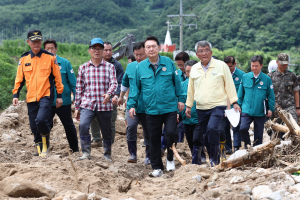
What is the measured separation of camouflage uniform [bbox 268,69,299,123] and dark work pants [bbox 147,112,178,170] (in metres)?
2.80

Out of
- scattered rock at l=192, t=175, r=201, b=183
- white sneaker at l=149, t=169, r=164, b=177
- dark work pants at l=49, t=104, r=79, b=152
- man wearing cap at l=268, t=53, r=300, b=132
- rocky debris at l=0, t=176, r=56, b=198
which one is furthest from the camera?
man wearing cap at l=268, t=53, r=300, b=132

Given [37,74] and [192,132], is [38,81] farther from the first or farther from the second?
[192,132]

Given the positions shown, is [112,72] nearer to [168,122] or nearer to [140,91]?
[140,91]

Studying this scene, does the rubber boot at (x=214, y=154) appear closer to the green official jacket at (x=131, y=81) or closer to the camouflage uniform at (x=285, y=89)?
the green official jacket at (x=131, y=81)

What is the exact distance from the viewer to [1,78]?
14789mm

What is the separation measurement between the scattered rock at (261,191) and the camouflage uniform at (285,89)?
3854 millimetres

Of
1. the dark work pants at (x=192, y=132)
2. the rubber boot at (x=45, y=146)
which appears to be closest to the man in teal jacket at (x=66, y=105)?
the rubber boot at (x=45, y=146)

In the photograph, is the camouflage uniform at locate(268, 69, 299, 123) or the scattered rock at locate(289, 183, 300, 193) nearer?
the scattered rock at locate(289, 183, 300, 193)

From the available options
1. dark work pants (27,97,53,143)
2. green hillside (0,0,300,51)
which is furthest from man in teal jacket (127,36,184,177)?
green hillside (0,0,300,51)

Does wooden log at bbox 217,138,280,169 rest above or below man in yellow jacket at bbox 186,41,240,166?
below

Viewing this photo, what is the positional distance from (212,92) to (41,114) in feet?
8.58

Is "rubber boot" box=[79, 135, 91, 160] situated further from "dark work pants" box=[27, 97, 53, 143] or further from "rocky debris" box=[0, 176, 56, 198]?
"rocky debris" box=[0, 176, 56, 198]

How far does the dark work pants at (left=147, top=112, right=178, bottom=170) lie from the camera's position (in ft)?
17.4

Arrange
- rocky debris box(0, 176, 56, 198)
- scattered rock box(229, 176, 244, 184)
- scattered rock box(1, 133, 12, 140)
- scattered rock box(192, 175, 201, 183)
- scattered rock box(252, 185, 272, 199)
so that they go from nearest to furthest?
scattered rock box(252, 185, 272, 199) < rocky debris box(0, 176, 56, 198) < scattered rock box(229, 176, 244, 184) < scattered rock box(192, 175, 201, 183) < scattered rock box(1, 133, 12, 140)
